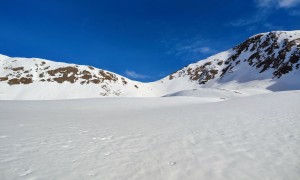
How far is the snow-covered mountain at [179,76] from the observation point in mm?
87750

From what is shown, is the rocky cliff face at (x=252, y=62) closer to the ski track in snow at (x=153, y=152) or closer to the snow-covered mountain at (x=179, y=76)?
the snow-covered mountain at (x=179, y=76)

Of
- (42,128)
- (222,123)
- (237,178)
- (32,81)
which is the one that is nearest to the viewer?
(237,178)

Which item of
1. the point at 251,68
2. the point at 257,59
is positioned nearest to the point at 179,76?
the point at 251,68

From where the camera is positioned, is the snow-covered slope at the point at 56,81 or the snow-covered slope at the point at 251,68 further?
the snow-covered slope at the point at 251,68

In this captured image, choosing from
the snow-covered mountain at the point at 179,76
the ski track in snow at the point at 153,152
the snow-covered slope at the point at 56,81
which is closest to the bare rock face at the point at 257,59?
→ the snow-covered mountain at the point at 179,76

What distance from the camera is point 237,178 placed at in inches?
236

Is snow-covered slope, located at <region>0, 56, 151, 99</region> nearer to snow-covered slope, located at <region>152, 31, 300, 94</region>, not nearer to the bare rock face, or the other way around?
snow-covered slope, located at <region>152, 31, 300, 94</region>

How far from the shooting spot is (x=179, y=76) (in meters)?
131

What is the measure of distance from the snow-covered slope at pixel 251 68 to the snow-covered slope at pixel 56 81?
22771mm

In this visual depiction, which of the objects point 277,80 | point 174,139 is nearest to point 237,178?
point 174,139

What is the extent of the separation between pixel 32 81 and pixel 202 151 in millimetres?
97709

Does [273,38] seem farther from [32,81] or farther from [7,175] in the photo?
[7,175]

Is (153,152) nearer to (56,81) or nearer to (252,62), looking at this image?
(56,81)

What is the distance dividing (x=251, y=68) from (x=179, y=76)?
36.6 meters
